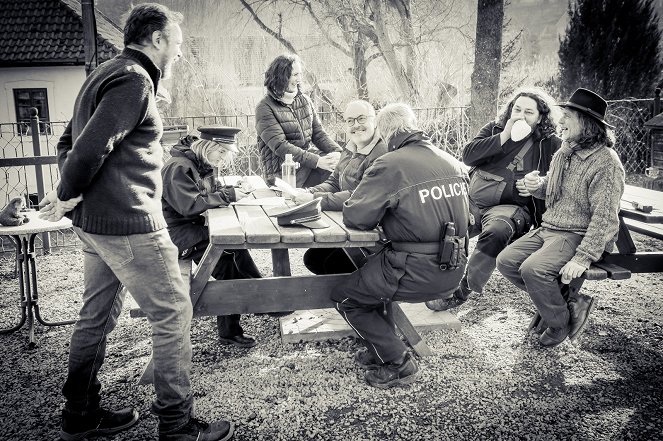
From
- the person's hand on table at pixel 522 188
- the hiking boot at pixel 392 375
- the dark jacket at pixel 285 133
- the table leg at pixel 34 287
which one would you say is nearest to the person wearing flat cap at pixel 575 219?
the person's hand on table at pixel 522 188

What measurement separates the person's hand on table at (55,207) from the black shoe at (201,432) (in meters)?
1.03

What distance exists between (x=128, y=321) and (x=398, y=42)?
1266 cm

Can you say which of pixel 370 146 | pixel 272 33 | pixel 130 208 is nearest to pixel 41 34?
pixel 272 33

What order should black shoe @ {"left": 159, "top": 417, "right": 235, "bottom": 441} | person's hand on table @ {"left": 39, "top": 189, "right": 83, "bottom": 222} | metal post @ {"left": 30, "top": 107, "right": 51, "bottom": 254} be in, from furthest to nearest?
metal post @ {"left": 30, "top": 107, "right": 51, "bottom": 254}
black shoe @ {"left": 159, "top": 417, "right": 235, "bottom": 441}
person's hand on table @ {"left": 39, "top": 189, "right": 83, "bottom": 222}

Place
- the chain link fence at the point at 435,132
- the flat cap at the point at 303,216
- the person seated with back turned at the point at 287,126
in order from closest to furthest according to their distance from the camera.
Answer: the flat cap at the point at 303,216
the person seated with back turned at the point at 287,126
the chain link fence at the point at 435,132

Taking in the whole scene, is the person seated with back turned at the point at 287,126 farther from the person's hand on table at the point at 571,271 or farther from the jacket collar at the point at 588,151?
the person's hand on table at the point at 571,271

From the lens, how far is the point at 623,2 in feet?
49.1

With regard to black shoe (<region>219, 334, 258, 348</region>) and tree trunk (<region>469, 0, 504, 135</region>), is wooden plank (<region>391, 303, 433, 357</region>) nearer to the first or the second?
black shoe (<region>219, 334, 258, 348</region>)

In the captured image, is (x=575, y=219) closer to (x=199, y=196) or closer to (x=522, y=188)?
(x=522, y=188)

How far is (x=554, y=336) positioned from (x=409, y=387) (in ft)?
3.53

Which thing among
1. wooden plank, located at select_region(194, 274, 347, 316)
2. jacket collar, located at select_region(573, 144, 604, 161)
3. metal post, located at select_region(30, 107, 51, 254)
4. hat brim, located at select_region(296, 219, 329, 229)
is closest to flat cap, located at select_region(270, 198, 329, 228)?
hat brim, located at select_region(296, 219, 329, 229)

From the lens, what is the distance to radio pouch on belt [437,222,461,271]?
9.80ft

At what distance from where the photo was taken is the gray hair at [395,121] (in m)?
3.14

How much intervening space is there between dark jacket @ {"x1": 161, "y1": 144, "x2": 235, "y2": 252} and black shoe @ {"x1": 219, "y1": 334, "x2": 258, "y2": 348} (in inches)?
26.8
